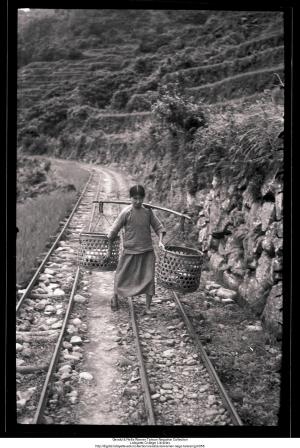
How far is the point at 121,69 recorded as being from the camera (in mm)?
55344

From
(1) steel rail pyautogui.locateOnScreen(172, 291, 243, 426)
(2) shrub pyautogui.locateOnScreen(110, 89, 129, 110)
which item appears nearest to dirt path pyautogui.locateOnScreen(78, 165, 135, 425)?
(1) steel rail pyautogui.locateOnScreen(172, 291, 243, 426)

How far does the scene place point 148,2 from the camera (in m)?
3.70

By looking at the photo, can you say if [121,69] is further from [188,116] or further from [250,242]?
[250,242]

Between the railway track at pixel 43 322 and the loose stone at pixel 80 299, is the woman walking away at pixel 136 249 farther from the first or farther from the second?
the railway track at pixel 43 322

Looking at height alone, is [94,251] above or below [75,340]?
above

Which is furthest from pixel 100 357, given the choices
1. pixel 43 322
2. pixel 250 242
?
pixel 250 242

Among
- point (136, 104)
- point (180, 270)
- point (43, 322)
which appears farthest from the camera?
point (136, 104)

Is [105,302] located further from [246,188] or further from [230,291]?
[246,188]

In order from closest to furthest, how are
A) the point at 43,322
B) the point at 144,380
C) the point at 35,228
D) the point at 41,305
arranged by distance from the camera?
the point at 144,380
the point at 43,322
the point at 41,305
the point at 35,228

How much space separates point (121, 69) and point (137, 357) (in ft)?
182

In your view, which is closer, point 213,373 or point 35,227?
point 213,373

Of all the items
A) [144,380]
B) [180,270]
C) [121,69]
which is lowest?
[144,380]

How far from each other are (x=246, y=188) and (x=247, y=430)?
4.10 metres

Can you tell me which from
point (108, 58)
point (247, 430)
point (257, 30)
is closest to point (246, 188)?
point (247, 430)
